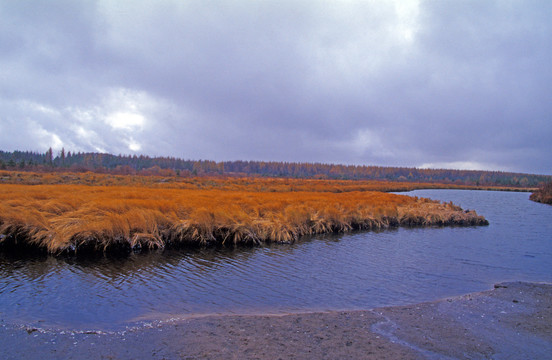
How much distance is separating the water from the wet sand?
693 millimetres

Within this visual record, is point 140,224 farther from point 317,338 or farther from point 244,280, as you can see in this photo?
point 317,338

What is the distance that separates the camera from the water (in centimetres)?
739

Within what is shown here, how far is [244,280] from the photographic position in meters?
9.88

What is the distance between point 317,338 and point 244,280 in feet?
14.1

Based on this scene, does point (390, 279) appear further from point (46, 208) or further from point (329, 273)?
point (46, 208)

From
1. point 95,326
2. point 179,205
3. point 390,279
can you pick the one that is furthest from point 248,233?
point 95,326

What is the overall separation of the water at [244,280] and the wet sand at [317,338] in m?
0.69

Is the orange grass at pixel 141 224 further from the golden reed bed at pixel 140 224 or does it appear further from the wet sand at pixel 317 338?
the wet sand at pixel 317 338

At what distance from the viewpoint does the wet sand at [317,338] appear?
209 inches

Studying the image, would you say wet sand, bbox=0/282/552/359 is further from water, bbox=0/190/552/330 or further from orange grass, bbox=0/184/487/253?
orange grass, bbox=0/184/487/253

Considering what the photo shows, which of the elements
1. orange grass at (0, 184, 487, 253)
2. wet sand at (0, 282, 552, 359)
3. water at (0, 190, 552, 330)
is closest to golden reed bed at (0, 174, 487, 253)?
orange grass at (0, 184, 487, 253)

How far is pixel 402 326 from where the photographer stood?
21.9ft

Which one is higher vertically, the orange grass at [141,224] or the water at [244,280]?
the orange grass at [141,224]

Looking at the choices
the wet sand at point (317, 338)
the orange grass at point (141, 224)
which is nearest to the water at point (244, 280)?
the wet sand at point (317, 338)
